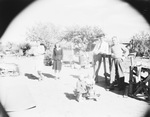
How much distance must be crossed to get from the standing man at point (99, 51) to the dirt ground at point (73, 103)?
1.17 feet

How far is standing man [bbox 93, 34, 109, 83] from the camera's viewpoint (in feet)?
12.2

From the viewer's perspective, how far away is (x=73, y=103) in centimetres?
304

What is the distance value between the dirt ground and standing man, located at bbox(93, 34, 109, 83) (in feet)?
1.17

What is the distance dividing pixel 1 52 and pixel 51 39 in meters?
1.26

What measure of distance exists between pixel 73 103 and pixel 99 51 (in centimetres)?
124

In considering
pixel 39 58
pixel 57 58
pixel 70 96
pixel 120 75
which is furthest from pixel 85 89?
pixel 39 58

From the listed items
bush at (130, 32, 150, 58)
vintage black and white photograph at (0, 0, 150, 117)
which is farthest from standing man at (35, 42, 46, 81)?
bush at (130, 32, 150, 58)

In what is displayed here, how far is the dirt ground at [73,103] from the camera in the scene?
275cm

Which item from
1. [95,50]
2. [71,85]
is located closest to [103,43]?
[95,50]

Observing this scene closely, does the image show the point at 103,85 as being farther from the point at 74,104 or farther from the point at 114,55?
the point at 74,104

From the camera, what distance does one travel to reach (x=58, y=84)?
3.80 meters

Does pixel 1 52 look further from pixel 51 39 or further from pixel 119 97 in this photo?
pixel 119 97

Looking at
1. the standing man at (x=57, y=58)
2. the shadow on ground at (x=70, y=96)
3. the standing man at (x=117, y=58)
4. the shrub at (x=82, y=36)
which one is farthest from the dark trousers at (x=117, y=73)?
the standing man at (x=57, y=58)

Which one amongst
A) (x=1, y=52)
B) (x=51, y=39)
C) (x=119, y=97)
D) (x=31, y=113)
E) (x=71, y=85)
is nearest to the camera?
(x=31, y=113)
